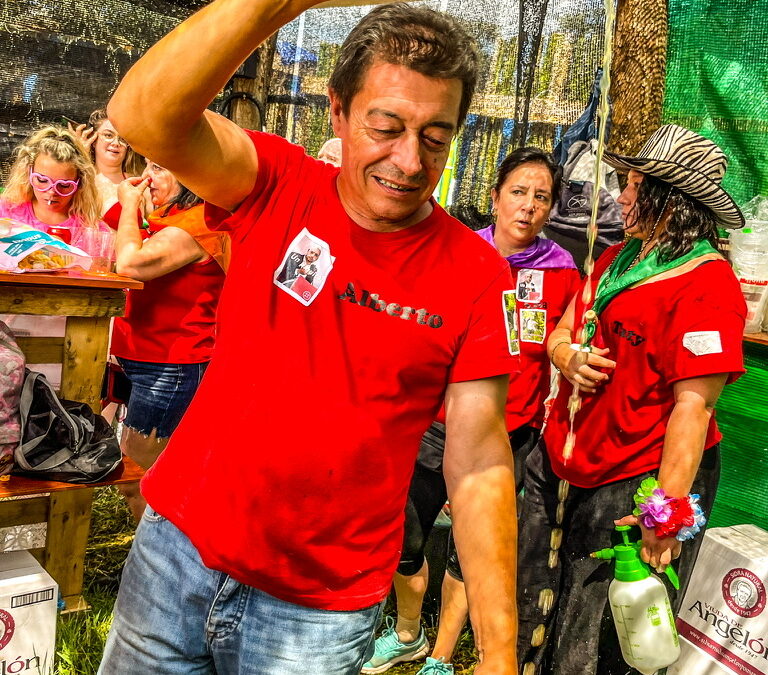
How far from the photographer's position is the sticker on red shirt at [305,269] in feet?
4.62

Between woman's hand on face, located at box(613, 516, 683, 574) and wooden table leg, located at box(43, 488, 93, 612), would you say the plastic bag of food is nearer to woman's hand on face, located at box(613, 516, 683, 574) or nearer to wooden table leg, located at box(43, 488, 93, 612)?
wooden table leg, located at box(43, 488, 93, 612)

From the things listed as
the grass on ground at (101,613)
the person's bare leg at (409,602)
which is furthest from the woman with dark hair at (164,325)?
the person's bare leg at (409,602)

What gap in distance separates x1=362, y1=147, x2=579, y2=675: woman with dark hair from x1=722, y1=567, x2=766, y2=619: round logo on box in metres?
1.04

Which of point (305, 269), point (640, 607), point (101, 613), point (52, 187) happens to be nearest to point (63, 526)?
point (101, 613)

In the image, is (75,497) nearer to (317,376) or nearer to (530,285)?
(530,285)

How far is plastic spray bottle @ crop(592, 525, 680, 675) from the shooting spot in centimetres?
268

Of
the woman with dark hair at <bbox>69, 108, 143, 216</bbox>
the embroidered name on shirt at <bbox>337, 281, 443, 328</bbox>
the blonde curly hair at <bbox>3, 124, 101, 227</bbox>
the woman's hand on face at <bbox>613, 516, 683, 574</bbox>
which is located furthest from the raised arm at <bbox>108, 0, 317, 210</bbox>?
the woman with dark hair at <bbox>69, 108, 143, 216</bbox>

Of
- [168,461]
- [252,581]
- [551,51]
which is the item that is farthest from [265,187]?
[551,51]

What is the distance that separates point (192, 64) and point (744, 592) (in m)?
3.26

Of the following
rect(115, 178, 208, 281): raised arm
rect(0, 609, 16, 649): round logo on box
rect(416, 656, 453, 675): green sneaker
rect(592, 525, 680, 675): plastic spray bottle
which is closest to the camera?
rect(592, 525, 680, 675): plastic spray bottle

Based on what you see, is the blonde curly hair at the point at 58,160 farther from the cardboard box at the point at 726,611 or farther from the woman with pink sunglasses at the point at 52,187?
the cardboard box at the point at 726,611

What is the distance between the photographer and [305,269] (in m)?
1.42

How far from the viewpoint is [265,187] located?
4.74 ft

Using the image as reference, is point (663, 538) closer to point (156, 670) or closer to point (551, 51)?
point (156, 670)
